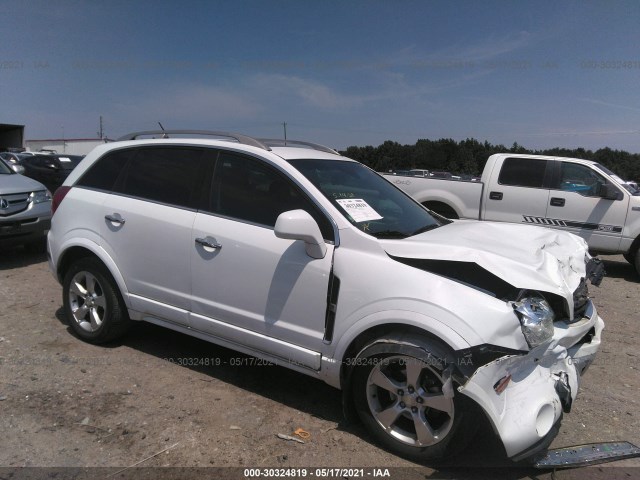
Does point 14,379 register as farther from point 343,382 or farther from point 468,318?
point 468,318

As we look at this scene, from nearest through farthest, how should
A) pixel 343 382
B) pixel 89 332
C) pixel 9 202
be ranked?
pixel 343 382 < pixel 89 332 < pixel 9 202

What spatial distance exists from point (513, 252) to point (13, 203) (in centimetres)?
703

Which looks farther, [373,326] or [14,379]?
[14,379]

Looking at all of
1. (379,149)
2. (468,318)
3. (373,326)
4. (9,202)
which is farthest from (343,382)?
(379,149)

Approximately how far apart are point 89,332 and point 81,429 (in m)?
1.35

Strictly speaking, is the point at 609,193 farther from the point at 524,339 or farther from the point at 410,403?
the point at 410,403

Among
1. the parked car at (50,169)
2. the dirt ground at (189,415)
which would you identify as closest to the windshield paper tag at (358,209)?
the dirt ground at (189,415)

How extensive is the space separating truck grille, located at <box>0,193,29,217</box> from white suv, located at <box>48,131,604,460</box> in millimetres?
3396

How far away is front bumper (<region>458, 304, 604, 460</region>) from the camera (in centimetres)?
241

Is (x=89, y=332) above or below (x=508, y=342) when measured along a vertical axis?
below

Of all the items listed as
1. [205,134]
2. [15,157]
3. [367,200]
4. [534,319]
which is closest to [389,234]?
[367,200]

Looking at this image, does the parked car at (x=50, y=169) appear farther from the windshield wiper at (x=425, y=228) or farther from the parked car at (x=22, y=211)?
the windshield wiper at (x=425, y=228)

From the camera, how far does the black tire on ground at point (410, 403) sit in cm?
256

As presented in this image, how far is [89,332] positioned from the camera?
4.22 meters
